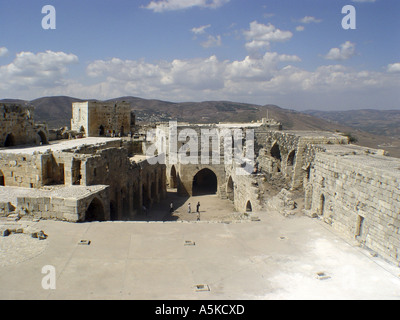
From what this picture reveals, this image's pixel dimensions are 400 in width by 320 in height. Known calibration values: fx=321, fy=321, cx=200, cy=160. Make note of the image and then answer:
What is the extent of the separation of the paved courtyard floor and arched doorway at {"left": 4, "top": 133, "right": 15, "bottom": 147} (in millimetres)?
9960

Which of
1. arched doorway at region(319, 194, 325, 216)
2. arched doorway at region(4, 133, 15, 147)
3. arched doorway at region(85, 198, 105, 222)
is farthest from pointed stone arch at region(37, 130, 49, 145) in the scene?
arched doorway at region(319, 194, 325, 216)

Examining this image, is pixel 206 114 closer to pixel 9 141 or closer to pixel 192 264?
pixel 9 141

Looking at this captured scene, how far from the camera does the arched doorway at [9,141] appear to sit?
17766 millimetres

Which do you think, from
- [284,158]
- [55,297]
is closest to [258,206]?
[284,158]

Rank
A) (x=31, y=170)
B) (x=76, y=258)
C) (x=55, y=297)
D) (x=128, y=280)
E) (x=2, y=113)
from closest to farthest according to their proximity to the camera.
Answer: (x=55, y=297)
(x=128, y=280)
(x=76, y=258)
(x=31, y=170)
(x=2, y=113)

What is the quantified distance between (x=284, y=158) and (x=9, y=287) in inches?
683

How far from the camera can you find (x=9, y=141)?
1794 centimetres

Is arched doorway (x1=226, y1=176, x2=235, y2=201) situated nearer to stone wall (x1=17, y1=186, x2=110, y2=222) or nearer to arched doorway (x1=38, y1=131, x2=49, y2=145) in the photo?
arched doorway (x1=38, y1=131, x2=49, y2=145)

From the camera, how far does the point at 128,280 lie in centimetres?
706

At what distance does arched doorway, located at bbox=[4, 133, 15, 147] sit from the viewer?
699 inches


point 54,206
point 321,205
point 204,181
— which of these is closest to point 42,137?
point 54,206

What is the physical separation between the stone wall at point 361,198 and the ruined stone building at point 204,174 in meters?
0.03

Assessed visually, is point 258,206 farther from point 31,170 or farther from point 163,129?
point 163,129

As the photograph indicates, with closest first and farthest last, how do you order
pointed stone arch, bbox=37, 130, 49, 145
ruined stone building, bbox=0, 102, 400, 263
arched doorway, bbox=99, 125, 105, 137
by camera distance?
ruined stone building, bbox=0, 102, 400, 263
pointed stone arch, bbox=37, 130, 49, 145
arched doorway, bbox=99, 125, 105, 137
